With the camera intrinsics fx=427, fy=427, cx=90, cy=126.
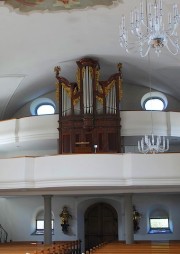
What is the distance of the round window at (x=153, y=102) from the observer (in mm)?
19188

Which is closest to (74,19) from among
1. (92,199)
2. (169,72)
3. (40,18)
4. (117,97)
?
(40,18)

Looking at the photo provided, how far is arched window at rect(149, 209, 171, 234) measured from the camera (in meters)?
18.2

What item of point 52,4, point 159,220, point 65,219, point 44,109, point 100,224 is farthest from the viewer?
point 44,109

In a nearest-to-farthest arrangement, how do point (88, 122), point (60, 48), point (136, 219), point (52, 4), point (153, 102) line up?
point (52, 4), point (60, 48), point (88, 122), point (136, 219), point (153, 102)

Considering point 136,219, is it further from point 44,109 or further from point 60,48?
point 60,48

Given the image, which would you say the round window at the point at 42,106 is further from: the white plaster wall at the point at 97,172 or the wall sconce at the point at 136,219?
the white plaster wall at the point at 97,172

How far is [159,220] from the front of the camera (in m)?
18.3

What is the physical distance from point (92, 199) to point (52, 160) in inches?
238

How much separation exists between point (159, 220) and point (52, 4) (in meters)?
10.4

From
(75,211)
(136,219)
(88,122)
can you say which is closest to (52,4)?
(88,122)

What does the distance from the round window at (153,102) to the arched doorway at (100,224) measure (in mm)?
4776

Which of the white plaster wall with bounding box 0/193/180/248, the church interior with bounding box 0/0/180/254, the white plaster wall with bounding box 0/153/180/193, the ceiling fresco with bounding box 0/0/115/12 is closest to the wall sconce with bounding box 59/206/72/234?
the church interior with bounding box 0/0/180/254

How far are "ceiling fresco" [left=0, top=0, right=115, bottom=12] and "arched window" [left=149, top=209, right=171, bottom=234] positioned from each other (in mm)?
9616

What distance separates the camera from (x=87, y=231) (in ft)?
61.1
